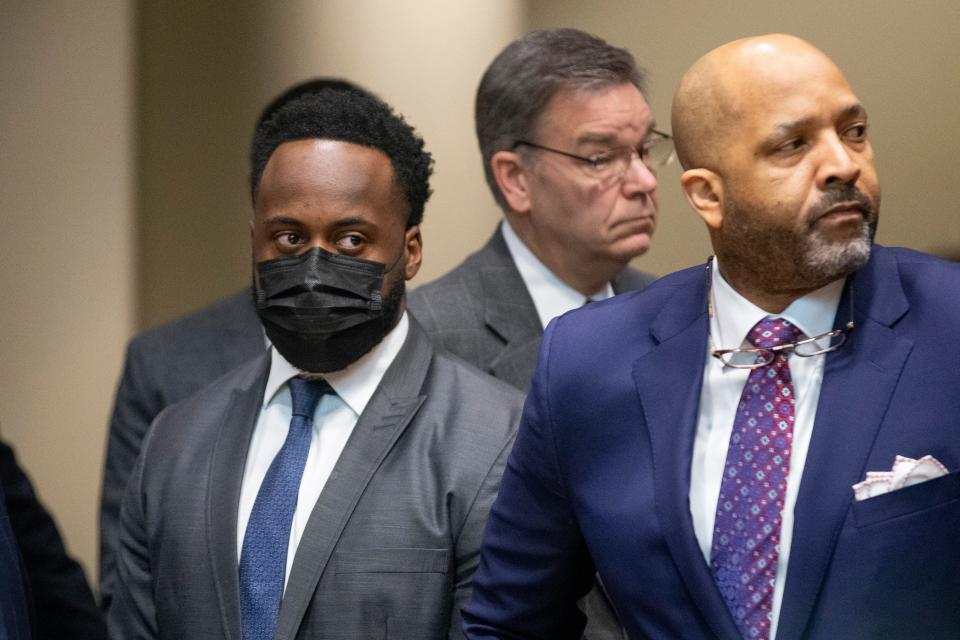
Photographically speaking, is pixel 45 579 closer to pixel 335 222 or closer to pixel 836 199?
pixel 335 222

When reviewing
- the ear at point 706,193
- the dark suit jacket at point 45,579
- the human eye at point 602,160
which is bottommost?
the dark suit jacket at point 45,579

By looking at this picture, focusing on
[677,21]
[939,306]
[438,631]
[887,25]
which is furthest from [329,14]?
[939,306]

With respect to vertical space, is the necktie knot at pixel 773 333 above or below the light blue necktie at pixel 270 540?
above

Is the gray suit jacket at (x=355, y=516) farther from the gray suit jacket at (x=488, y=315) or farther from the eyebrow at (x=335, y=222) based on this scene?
the gray suit jacket at (x=488, y=315)

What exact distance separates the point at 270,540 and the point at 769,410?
94 centimetres

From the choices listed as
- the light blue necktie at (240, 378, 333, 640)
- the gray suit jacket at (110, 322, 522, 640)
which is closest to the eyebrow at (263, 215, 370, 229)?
the gray suit jacket at (110, 322, 522, 640)

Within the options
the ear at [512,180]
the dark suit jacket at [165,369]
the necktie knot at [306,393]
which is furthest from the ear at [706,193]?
the dark suit jacket at [165,369]

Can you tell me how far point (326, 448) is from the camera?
8.54 feet

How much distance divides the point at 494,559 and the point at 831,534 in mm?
589

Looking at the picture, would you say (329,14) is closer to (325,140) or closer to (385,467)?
(325,140)

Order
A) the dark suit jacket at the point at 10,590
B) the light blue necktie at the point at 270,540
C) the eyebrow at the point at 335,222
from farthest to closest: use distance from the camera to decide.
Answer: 1. the eyebrow at the point at 335,222
2. the light blue necktie at the point at 270,540
3. the dark suit jacket at the point at 10,590

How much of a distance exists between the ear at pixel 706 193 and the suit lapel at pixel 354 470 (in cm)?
70

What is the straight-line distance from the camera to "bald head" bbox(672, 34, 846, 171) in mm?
2066

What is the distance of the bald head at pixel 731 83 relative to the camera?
207 centimetres
